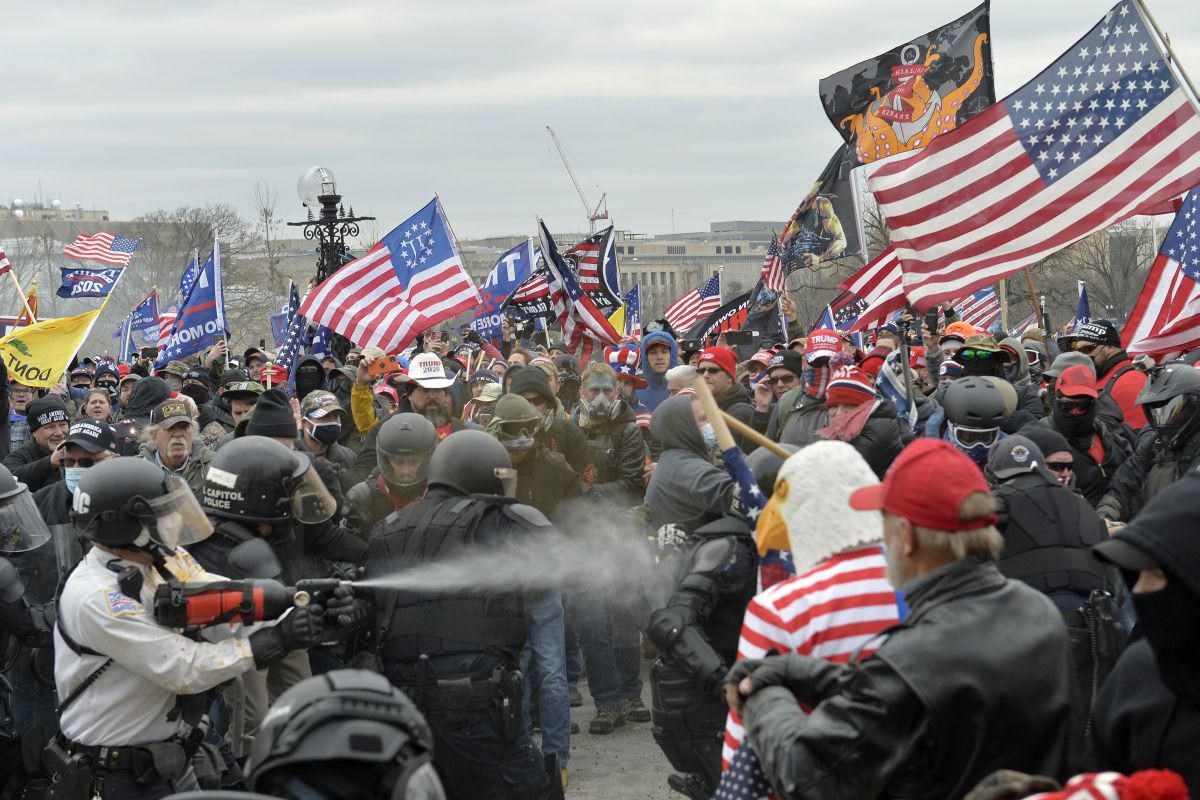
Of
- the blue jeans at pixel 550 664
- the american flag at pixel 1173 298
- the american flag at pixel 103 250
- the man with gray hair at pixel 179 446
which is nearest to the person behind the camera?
the blue jeans at pixel 550 664

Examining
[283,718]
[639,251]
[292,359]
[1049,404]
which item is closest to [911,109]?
[1049,404]

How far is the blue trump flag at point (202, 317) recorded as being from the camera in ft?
56.2

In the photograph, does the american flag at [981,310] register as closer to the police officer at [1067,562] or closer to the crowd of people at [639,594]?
the crowd of people at [639,594]

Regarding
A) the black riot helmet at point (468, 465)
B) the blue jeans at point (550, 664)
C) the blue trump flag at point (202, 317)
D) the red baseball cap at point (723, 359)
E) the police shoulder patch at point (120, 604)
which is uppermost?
the blue trump flag at point (202, 317)

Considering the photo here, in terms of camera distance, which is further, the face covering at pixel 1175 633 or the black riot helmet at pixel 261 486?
the black riot helmet at pixel 261 486

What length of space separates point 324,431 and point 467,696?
4072 mm

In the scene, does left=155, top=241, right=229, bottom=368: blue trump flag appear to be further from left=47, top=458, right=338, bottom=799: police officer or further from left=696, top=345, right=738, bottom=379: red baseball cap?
left=47, top=458, right=338, bottom=799: police officer

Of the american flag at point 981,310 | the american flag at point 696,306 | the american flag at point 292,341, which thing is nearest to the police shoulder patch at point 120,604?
the american flag at point 292,341

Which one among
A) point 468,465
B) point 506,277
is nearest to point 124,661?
point 468,465

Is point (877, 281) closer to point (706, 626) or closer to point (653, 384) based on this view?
point (653, 384)

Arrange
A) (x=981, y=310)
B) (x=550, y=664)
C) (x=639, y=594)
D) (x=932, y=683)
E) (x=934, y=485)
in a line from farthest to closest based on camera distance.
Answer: (x=981, y=310), (x=639, y=594), (x=550, y=664), (x=934, y=485), (x=932, y=683)

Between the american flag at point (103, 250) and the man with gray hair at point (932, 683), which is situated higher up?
the american flag at point (103, 250)

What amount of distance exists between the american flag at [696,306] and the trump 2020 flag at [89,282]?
10095 mm

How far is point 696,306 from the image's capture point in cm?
2227
